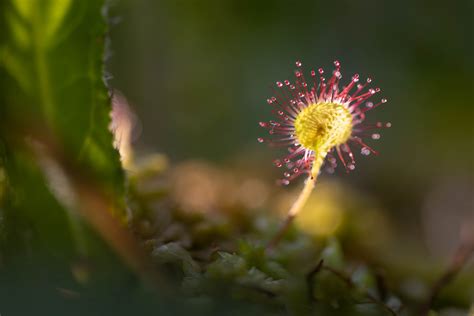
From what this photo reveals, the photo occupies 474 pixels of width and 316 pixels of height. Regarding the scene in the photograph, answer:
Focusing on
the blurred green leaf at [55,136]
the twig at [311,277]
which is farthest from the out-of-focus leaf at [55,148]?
the twig at [311,277]

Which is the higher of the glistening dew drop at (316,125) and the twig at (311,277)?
the glistening dew drop at (316,125)

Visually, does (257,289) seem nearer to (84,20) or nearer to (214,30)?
(84,20)

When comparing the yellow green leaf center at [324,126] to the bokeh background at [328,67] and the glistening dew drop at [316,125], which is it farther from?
the bokeh background at [328,67]

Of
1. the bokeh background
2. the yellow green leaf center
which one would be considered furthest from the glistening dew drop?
the bokeh background

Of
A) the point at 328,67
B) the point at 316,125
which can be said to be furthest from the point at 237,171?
the point at 316,125

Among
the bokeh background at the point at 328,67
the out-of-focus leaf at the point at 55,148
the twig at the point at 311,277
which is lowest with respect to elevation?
the twig at the point at 311,277

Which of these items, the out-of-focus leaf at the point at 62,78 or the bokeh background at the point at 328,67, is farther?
the bokeh background at the point at 328,67

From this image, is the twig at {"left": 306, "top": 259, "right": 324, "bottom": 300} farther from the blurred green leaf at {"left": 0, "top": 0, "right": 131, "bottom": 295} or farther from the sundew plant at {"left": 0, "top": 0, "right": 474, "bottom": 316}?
the blurred green leaf at {"left": 0, "top": 0, "right": 131, "bottom": 295}

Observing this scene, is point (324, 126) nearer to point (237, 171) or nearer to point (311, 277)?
point (311, 277)
